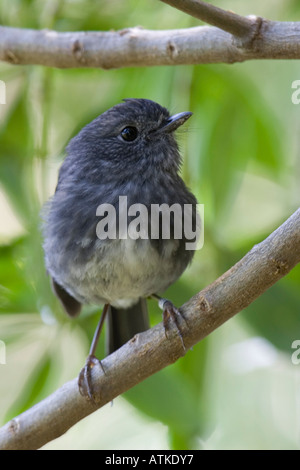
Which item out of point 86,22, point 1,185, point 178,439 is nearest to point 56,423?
point 178,439

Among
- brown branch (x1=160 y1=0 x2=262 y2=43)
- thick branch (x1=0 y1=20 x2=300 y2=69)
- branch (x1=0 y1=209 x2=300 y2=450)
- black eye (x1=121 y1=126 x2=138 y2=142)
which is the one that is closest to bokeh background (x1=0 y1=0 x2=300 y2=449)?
black eye (x1=121 y1=126 x2=138 y2=142)

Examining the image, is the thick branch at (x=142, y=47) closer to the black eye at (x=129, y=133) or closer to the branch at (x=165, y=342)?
the black eye at (x=129, y=133)

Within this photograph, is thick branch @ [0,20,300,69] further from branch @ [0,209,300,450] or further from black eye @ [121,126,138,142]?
branch @ [0,209,300,450]

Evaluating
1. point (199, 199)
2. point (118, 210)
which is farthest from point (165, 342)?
point (199, 199)

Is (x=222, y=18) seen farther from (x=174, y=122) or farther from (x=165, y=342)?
(x=165, y=342)

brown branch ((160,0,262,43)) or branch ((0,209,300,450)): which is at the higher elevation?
Answer: brown branch ((160,0,262,43))

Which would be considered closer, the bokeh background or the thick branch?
the thick branch
